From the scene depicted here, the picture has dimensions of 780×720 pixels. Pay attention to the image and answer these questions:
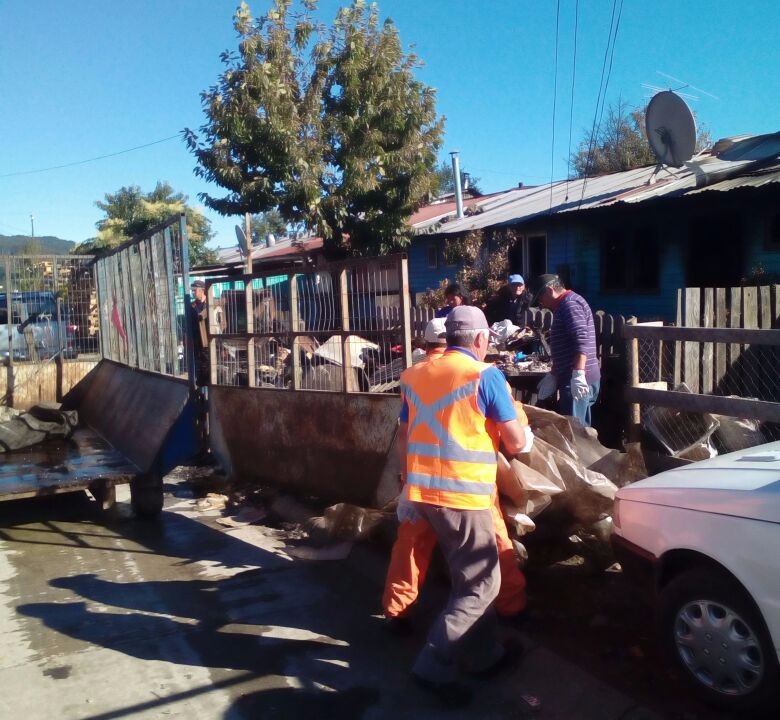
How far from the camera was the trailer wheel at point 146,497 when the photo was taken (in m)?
7.09

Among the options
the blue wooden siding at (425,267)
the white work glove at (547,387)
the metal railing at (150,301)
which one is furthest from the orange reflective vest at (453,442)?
the blue wooden siding at (425,267)

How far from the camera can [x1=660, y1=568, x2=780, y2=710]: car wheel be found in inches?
125

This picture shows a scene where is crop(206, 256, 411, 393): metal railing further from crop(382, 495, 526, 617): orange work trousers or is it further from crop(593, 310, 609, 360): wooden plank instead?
crop(382, 495, 526, 617): orange work trousers

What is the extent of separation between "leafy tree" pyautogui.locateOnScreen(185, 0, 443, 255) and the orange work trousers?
1126 cm

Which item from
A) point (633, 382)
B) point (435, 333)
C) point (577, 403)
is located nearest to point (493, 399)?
point (435, 333)

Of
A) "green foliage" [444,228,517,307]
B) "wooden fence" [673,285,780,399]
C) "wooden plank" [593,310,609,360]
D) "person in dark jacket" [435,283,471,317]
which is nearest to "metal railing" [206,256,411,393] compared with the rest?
"person in dark jacket" [435,283,471,317]

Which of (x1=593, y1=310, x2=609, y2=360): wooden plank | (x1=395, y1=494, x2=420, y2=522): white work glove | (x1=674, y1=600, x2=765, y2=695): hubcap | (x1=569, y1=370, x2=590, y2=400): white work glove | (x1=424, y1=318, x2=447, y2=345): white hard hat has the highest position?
(x1=424, y1=318, x2=447, y2=345): white hard hat

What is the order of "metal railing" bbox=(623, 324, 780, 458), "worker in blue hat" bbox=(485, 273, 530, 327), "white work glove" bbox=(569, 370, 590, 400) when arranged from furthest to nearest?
"worker in blue hat" bbox=(485, 273, 530, 327) → "white work glove" bbox=(569, 370, 590, 400) → "metal railing" bbox=(623, 324, 780, 458)

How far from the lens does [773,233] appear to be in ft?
37.6

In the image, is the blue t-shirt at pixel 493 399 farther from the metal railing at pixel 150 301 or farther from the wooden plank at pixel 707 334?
the metal railing at pixel 150 301

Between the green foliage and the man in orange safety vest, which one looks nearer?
the man in orange safety vest

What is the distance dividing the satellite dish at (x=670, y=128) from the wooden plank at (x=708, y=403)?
6.78 m

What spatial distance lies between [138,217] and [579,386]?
2378 cm

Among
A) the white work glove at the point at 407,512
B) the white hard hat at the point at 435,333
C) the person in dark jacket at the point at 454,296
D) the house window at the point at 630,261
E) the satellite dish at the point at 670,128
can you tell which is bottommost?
the white work glove at the point at 407,512
